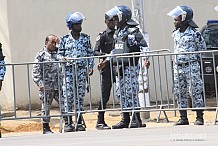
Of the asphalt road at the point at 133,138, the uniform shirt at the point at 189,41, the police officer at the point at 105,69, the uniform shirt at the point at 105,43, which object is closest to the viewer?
the asphalt road at the point at 133,138

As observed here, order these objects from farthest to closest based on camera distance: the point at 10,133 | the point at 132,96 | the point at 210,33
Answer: the point at 210,33, the point at 10,133, the point at 132,96

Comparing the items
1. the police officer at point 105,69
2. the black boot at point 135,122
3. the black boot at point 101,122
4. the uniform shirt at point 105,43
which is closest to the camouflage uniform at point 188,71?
the black boot at point 135,122

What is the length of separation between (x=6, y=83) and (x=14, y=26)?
1369 mm

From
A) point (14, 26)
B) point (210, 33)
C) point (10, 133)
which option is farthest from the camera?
point (14, 26)

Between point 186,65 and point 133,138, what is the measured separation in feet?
7.00

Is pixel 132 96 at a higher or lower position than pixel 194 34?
lower

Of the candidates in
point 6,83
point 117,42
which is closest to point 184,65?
point 117,42

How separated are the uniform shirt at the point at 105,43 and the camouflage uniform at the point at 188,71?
3.85ft

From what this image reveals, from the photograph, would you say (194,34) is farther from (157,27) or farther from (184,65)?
(157,27)

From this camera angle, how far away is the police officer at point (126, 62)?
10.3 m

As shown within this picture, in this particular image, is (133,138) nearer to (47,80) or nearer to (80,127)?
(80,127)

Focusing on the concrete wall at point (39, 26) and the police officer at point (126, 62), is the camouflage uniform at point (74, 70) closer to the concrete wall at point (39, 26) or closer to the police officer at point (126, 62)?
the police officer at point (126, 62)

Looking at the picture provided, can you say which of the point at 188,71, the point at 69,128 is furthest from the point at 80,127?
the point at 188,71

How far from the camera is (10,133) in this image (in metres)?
12.7
